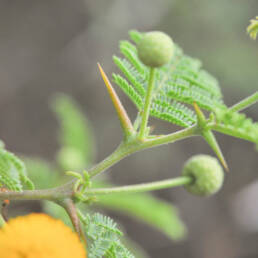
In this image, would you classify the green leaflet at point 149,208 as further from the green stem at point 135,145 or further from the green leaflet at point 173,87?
the green stem at point 135,145

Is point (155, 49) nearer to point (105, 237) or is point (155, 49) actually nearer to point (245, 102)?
point (245, 102)

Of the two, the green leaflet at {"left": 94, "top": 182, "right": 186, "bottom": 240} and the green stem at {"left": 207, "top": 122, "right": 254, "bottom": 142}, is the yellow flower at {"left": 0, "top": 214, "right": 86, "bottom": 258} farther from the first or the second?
the green leaflet at {"left": 94, "top": 182, "right": 186, "bottom": 240}

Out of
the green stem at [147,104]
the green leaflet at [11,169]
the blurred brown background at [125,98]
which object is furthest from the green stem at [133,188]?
the blurred brown background at [125,98]

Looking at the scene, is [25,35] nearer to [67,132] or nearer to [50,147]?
[50,147]

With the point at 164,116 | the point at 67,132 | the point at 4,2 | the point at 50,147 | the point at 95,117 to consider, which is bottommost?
the point at 164,116

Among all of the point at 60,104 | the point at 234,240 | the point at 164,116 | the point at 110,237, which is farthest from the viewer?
the point at 234,240

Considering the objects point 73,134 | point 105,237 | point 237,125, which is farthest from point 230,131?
point 73,134

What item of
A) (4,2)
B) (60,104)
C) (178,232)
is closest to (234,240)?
(178,232)
